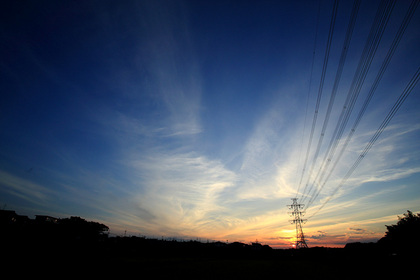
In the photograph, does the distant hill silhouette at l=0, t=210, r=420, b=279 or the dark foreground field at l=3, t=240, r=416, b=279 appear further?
the distant hill silhouette at l=0, t=210, r=420, b=279

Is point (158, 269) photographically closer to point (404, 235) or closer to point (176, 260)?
point (176, 260)

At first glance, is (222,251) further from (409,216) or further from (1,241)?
(1,241)

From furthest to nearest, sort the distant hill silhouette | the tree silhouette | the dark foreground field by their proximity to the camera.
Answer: the tree silhouette
the distant hill silhouette
the dark foreground field

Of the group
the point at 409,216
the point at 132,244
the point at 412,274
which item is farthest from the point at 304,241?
the point at 132,244

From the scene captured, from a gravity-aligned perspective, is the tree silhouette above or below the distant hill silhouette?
above

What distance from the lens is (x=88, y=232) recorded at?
7694 centimetres

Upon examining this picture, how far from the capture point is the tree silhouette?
37.6m

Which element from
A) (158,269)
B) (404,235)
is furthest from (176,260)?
(404,235)

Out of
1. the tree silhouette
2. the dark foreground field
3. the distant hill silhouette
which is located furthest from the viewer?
the tree silhouette

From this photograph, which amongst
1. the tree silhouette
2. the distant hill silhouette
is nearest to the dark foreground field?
the distant hill silhouette

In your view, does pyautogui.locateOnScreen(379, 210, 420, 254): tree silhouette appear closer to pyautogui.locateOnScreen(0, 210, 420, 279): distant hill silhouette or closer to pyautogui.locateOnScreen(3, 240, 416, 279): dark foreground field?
pyautogui.locateOnScreen(0, 210, 420, 279): distant hill silhouette

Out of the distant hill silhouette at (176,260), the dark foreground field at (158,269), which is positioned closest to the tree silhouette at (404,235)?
the distant hill silhouette at (176,260)

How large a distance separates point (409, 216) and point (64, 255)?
278 ft

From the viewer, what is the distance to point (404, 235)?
41.1m
